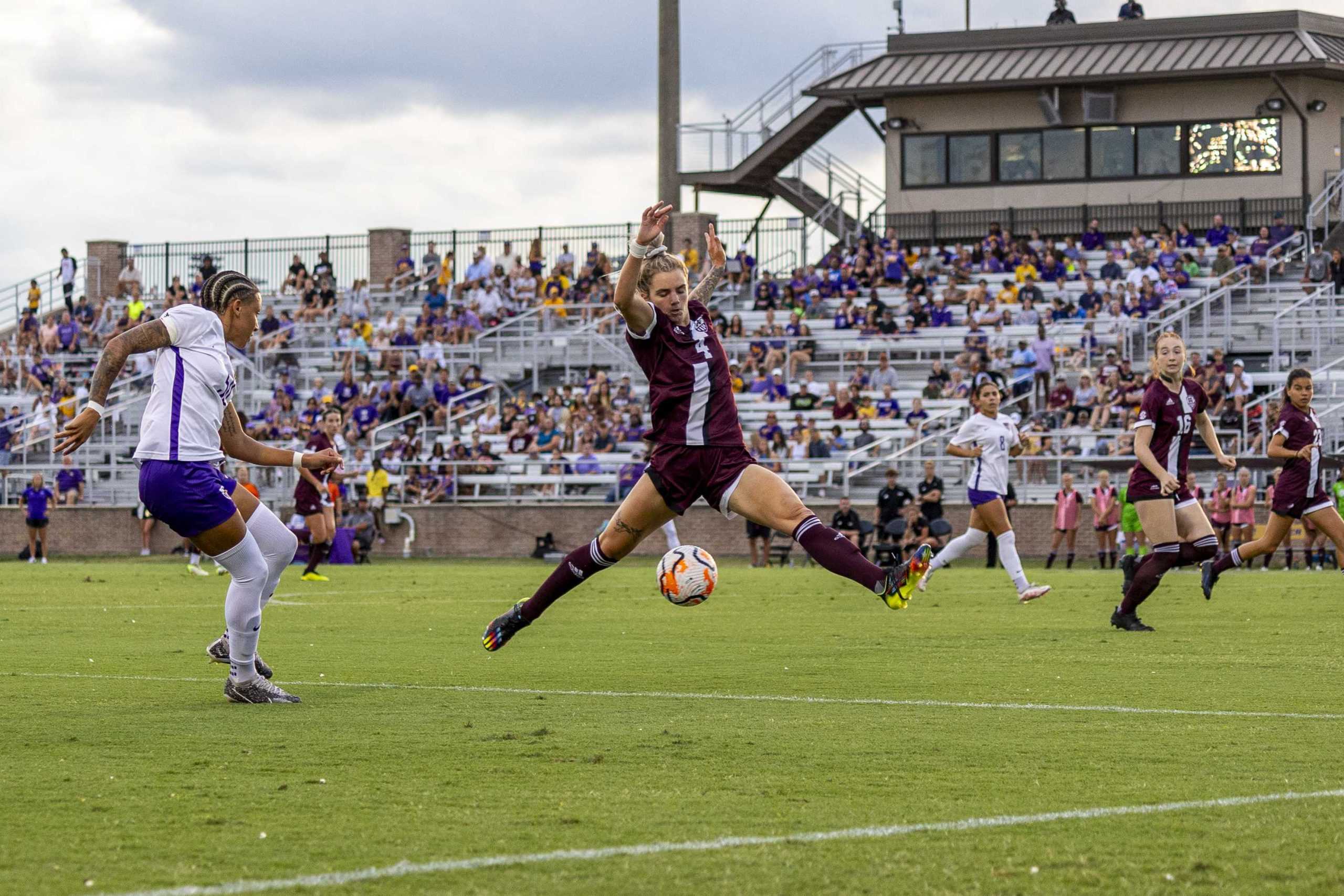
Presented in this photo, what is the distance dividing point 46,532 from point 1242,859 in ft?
119

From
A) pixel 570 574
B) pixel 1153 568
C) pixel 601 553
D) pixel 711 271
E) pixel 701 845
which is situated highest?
pixel 711 271

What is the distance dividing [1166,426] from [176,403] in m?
7.61

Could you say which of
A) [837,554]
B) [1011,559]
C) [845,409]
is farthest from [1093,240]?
[837,554]

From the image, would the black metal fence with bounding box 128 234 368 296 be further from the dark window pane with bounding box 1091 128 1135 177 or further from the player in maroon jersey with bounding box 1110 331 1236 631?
the player in maroon jersey with bounding box 1110 331 1236 631

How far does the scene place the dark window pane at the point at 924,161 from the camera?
4697cm

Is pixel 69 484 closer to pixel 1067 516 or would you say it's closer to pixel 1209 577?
pixel 1067 516

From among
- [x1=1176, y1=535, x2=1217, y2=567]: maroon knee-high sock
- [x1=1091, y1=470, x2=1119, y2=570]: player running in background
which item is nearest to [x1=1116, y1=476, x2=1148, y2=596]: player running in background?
[x1=1091, y1=470, x2=1119, y2=570]: player running in background

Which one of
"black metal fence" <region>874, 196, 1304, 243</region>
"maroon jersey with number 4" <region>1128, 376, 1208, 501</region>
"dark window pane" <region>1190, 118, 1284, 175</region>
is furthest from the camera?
"dark window pane" <region>1190, 118, 1284, 175</region>

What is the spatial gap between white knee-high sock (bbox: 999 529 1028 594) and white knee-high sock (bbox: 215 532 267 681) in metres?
9.84

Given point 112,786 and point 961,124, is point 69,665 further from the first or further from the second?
point 961,124

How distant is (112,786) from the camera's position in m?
6.35

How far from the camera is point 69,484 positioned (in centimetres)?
3894

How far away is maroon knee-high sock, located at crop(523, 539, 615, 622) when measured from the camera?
980cm

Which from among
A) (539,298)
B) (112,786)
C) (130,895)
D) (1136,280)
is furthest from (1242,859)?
(539,298)
